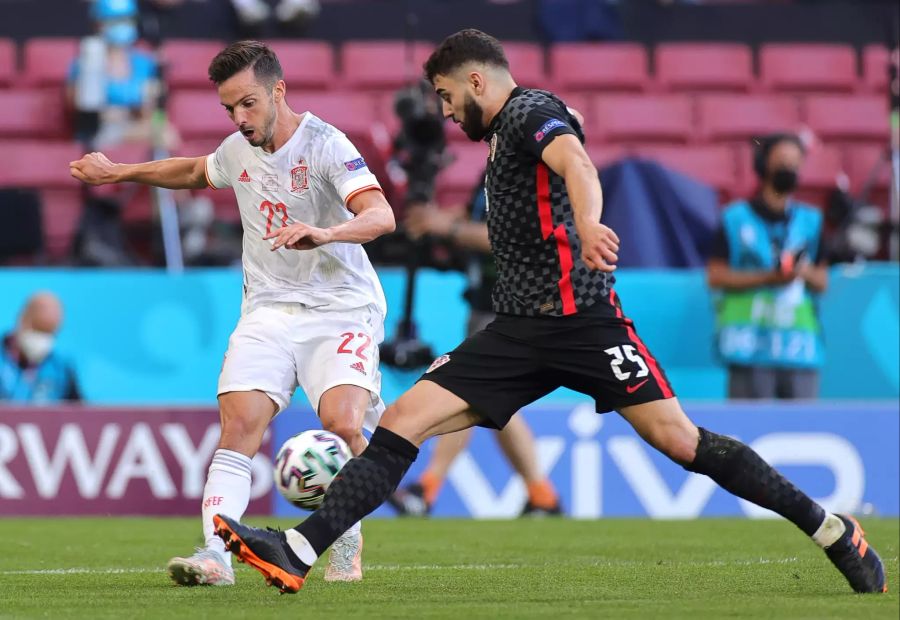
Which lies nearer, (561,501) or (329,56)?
(561,501)

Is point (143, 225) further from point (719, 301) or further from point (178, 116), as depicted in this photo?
point (719, 301)

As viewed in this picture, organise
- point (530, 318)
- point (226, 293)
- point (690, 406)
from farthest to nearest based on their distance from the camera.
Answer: point (226, 293)
point (690, 406)
point (530, 318)

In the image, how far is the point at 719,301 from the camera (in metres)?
10.1

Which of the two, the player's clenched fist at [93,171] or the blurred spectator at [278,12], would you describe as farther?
the blurred spectator at [278,12]

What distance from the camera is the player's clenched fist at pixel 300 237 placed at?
4.92 meters

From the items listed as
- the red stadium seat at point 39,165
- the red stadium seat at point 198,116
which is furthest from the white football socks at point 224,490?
the red stadium seat at point 198,116

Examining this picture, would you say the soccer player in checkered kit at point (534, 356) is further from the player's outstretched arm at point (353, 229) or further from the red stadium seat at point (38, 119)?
the red stadium seat at point (38, 119)

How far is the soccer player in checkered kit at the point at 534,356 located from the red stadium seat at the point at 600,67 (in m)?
9.55

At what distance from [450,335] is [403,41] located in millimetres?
5176

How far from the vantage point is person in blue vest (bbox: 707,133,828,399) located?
31.9ft

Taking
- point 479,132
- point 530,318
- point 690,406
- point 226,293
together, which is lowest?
point 690,406

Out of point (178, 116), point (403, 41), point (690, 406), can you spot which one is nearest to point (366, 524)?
point (690, 406)

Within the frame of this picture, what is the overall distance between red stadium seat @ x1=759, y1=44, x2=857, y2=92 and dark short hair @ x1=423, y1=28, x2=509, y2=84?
10.3m

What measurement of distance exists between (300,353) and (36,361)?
4.87 meters
